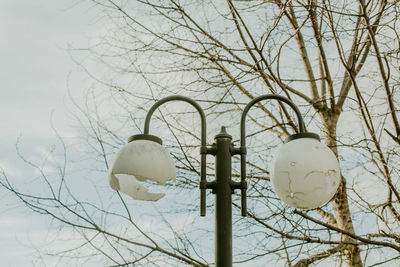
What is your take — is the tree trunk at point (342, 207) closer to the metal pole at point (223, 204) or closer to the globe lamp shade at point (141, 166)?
the metal pole at point (223, 204)

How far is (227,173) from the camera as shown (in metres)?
2.60

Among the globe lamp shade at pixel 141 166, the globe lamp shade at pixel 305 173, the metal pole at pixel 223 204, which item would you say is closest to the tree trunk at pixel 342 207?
the globe lamp shade at pixel 305 173

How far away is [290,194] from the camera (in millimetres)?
2574

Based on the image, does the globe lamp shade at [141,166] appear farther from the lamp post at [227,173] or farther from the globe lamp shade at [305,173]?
the globe lamp shade at [305,173]

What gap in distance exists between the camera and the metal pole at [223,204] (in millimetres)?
2439

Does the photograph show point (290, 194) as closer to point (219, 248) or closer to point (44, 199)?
point (219, 248)

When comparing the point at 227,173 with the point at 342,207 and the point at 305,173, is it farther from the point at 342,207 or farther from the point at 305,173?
the point at 342,207

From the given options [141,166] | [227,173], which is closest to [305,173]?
[227,173]

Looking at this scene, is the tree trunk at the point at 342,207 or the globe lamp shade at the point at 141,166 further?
the tree trunk at the point at 342,207

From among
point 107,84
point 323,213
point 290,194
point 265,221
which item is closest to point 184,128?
point 107,84

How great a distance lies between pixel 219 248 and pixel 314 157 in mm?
787

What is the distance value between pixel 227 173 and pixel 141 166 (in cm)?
54

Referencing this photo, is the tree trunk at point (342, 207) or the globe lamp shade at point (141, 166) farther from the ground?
the tree trunk at point (342, 207)

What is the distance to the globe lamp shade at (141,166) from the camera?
243 centimetres
